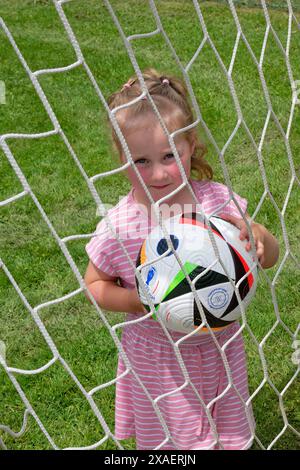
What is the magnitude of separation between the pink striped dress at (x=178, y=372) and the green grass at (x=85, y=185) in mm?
366

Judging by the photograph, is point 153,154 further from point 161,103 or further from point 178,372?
point 178,372

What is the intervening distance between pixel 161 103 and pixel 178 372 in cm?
63

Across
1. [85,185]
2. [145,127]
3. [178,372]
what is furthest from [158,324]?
[85,185]

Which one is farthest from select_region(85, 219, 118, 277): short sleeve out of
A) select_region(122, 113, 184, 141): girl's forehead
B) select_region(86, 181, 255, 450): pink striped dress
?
select_region(122, 113, 184, 141): girl's forehead

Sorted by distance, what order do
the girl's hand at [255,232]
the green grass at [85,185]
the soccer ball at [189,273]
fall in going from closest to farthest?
the soccer ball at [189,273], the girl's hand at [255,232], the green grass at [85,185]

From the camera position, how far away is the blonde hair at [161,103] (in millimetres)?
1542

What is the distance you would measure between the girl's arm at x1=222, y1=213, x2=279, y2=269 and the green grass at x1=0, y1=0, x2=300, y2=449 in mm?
651

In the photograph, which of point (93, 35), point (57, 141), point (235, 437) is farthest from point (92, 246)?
point (93, 35)

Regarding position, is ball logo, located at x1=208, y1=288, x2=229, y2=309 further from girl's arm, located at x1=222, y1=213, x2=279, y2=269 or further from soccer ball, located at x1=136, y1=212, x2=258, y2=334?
girl's arm, located at x1=222, y1=213, x2=279, y2=269

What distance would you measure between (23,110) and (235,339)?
9.46 ft

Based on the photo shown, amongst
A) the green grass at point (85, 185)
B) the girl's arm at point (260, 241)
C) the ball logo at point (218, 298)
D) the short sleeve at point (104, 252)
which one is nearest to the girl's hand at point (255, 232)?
the girl's arm at point (260, 241)

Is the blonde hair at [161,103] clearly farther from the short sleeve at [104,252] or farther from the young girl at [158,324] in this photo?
the short sleeve at [104,252]

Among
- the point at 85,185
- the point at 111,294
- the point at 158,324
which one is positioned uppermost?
the point at 111,294

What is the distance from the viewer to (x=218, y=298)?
1515mm
